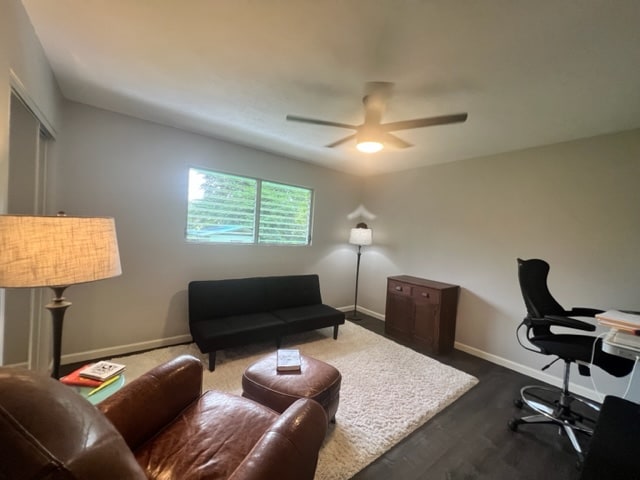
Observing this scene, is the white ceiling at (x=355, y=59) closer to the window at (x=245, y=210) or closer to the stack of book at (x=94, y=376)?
the window at (x=245, y=210)

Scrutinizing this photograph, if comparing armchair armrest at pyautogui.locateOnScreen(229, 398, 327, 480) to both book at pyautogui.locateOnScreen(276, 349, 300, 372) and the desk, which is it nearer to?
book at pyautogui.locateOnScreen(276, 349, 300, 372)

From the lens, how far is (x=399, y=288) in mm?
3691

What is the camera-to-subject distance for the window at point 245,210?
3.24m

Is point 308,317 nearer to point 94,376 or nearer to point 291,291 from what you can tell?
point 291,291

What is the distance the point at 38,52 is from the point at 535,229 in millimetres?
4389

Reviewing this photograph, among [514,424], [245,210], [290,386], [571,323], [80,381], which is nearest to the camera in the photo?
[80,381]

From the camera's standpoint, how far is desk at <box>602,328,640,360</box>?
1.45 metres

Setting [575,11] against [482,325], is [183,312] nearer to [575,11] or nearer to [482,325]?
[482,325]

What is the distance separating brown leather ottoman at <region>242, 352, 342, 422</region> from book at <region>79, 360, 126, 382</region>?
2.54ft

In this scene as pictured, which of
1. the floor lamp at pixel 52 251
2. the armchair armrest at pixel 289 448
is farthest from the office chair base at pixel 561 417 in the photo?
the floor lamp at pixel 52 251

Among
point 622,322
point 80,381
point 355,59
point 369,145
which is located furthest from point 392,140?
point 80,381

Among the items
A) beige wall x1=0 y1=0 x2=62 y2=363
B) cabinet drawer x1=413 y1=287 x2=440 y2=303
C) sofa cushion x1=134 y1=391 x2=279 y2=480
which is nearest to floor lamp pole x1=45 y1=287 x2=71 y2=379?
beige wall x1=0 y1=0 x2=62 y2=363

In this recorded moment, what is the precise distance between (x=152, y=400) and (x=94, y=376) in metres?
0.39

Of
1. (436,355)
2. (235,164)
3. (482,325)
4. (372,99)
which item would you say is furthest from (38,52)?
(482,325)
